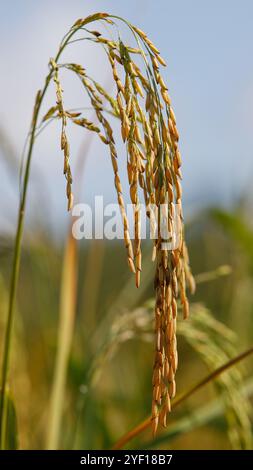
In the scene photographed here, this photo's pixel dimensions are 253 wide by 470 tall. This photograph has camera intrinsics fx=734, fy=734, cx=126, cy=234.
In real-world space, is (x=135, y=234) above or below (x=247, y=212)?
below

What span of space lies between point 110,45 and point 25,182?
0.55 ft

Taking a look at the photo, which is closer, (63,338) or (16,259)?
(16,259)

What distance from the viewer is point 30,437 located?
156cm

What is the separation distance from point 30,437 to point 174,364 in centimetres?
104

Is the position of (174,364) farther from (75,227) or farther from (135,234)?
(75,227)

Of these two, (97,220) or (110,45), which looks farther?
(97,220)

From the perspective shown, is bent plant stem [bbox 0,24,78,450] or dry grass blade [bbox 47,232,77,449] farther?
dry grass blade [bbox 47,232,77,449]

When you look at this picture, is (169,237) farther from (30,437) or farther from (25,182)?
(30,437)

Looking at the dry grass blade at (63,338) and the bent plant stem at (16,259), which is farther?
the dry grass blade at (63,338)

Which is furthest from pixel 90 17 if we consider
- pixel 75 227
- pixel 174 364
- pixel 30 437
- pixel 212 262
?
pixel 212 262
